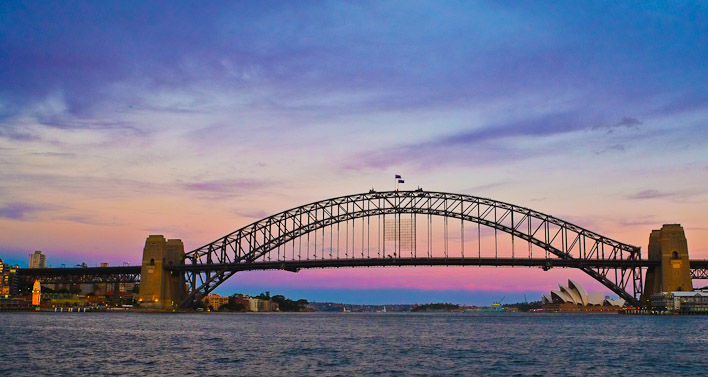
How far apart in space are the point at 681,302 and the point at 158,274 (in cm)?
7395

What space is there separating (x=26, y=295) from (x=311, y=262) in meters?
70.9

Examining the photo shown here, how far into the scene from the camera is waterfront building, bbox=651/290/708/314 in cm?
10181

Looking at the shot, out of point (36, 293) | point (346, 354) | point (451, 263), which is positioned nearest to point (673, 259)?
point (451, 263)

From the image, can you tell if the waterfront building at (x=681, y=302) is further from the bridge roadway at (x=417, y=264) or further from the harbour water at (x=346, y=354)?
the harbour water at (x=346, y=354)

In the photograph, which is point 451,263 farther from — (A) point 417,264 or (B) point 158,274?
(B) point 158,274

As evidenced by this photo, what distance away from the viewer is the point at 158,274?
11344 centimetres

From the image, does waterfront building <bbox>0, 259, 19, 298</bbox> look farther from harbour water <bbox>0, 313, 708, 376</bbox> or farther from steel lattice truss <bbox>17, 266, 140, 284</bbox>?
harbour water <bbox>0, 313, 708, 376</bbox>

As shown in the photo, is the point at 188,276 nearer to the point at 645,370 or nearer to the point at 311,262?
the point at 311,262

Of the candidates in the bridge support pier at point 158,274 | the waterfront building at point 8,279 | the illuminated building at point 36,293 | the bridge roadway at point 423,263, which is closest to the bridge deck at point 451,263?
the bridge roadway at point 423,263

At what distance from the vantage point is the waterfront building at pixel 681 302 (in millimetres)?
101812

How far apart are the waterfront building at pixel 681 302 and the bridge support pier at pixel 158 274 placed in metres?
69.4

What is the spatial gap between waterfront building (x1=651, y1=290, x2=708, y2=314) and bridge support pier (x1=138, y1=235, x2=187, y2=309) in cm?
6944

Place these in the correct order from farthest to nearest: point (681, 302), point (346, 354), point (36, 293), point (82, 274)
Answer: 1. point (36, 293)
2. point (82, 274)
3. point (681, 302)
4. point (346, 354)

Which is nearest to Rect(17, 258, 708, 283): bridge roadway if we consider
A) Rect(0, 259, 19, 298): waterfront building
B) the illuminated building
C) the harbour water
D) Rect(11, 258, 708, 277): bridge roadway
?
Rect(11, 258, 708, 277): bridge roadway
